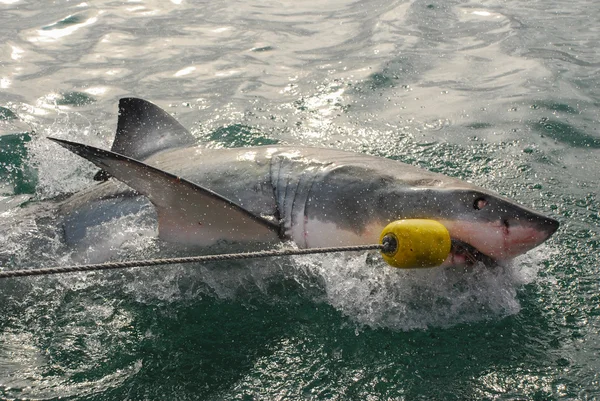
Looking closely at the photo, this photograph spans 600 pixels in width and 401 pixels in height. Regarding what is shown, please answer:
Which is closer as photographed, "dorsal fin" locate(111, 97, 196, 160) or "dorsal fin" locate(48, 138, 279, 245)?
"dorsal fin" locate(48, 138, 279, 245)

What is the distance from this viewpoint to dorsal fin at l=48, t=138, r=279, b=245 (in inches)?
93.9

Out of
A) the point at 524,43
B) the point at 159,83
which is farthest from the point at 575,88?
the point at 159,83

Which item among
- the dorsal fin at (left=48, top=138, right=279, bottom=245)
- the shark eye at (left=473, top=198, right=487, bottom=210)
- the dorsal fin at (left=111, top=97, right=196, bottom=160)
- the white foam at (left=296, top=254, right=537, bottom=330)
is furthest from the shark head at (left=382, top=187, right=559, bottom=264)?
the dorsal fin at (left=111, top=97, right=196, bottom=160)

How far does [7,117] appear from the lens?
205 inches

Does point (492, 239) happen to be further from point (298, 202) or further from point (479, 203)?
point (298, 202)

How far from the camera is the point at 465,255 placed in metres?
2.42

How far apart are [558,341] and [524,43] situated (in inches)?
191

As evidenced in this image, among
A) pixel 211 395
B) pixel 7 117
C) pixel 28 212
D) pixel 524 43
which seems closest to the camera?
pixel 211 395

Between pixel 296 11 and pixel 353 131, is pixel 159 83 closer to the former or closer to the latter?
pixel 353 131

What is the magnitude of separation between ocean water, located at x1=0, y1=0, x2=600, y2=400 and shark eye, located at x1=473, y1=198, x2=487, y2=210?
11.1 inches

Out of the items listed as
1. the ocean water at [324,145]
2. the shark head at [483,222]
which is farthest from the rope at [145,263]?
the ocean water at [324,145]

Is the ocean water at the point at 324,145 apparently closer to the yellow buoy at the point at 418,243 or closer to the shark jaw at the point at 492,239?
the shark jaw at the point at 492,239

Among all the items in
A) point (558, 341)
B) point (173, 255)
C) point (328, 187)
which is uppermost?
point (328, 187)

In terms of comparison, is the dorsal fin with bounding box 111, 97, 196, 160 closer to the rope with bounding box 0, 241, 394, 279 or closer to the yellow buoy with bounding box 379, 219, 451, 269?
the rope with bounding box 0, 241, 394, 279
